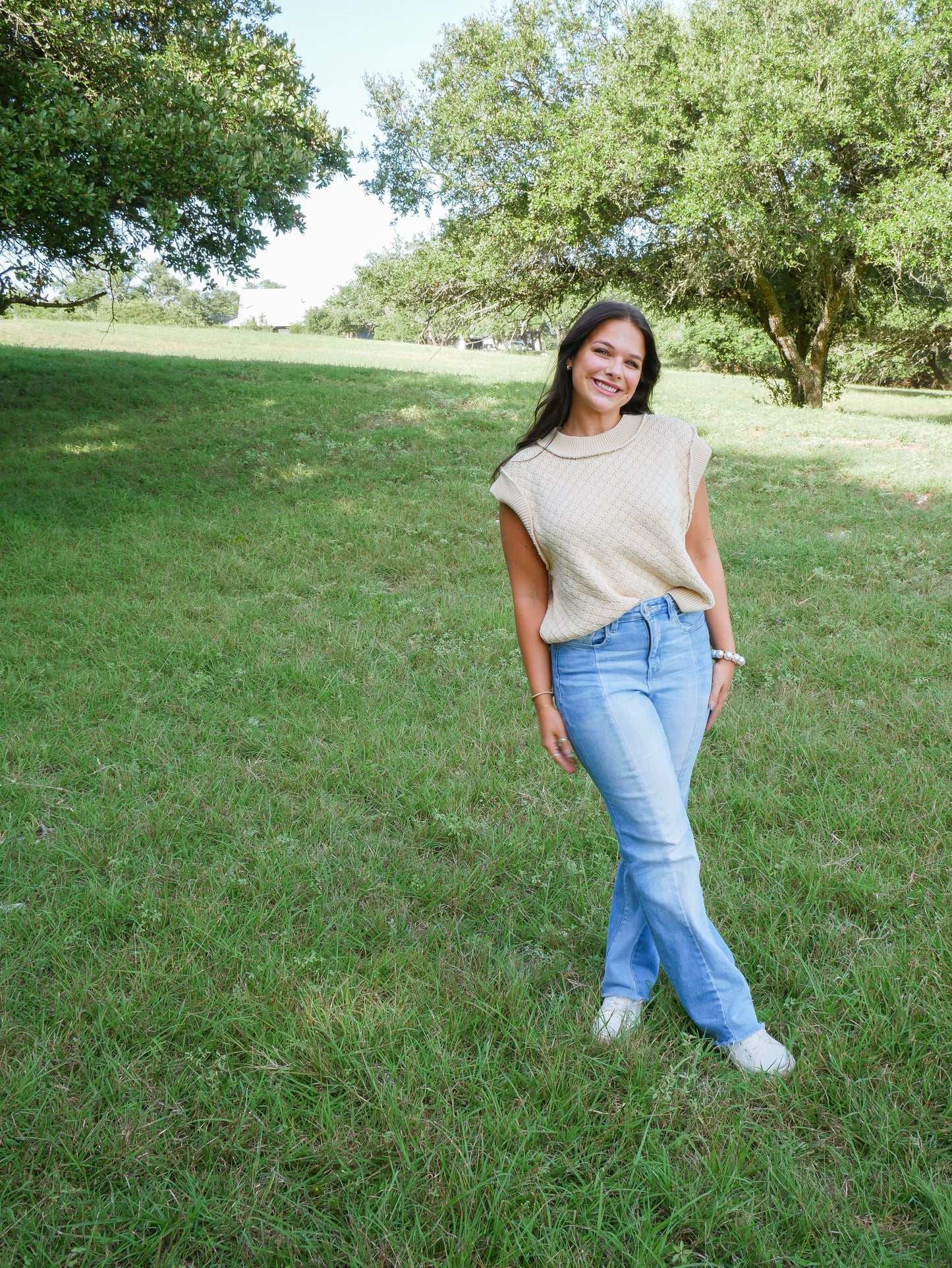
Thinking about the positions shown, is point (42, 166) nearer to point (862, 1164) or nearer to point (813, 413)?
point (862, 1164)

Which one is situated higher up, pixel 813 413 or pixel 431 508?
pixel 813 413

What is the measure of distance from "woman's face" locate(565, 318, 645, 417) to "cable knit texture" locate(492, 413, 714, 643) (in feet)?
0.36

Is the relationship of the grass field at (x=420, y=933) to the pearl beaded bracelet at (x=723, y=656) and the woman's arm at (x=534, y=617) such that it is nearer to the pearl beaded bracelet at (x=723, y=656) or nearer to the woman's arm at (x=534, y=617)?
the woman's arm at (x=534, y=617)

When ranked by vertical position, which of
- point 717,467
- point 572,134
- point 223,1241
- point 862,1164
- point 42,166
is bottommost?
point 223,1241

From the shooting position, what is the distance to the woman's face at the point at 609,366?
8.41 ft

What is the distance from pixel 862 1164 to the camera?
231 cm

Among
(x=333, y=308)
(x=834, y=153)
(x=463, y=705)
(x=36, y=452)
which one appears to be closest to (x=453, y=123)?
(x=834, y=153)

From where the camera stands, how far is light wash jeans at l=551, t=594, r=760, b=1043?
2.45m

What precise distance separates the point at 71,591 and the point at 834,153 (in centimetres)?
1696

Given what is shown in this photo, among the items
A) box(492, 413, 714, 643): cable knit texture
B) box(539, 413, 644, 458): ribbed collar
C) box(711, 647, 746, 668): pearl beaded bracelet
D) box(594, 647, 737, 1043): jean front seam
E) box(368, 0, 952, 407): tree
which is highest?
box(368, 0, 952, 407): tree

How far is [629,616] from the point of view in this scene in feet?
8.21

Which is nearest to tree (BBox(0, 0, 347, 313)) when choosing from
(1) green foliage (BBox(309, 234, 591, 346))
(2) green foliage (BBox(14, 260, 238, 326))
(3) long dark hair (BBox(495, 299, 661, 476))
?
(2) green foliage (BBox(14, 260, 238, 326))

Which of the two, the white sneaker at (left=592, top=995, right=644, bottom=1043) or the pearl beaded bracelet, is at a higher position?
the pearl beaded bracelet

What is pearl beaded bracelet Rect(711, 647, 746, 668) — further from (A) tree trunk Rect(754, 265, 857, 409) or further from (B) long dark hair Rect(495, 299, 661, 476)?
(A) tree trunk Rect(754, 265, 857, 409)
